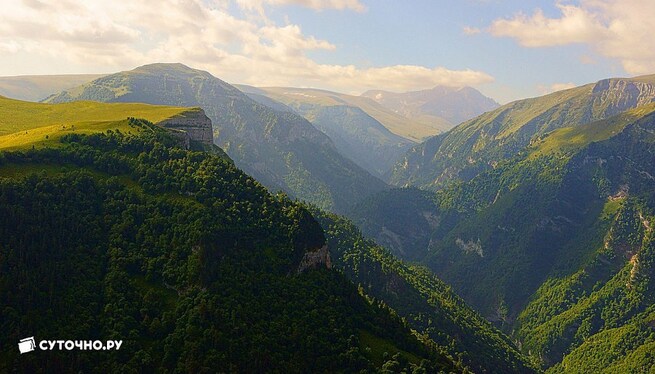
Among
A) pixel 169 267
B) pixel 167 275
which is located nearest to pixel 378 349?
pixel 167 275

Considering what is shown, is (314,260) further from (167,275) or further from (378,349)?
(167,275)

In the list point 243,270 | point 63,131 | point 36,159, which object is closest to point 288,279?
point 243,270

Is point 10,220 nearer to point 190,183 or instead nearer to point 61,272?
point 61,272

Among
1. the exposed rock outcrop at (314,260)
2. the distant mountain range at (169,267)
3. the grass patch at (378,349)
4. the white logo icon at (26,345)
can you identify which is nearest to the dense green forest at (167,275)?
the distant mountain range at (169,267)

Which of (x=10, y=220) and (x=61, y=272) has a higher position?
(x=10, y=220)

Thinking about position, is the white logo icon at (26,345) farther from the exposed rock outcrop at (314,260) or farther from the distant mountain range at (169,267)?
the exposed rock outcrop at (314,260)

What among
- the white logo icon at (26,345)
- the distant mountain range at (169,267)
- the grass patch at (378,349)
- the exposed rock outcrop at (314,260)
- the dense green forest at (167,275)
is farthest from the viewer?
the exposed rock outcrop at (314,260)
